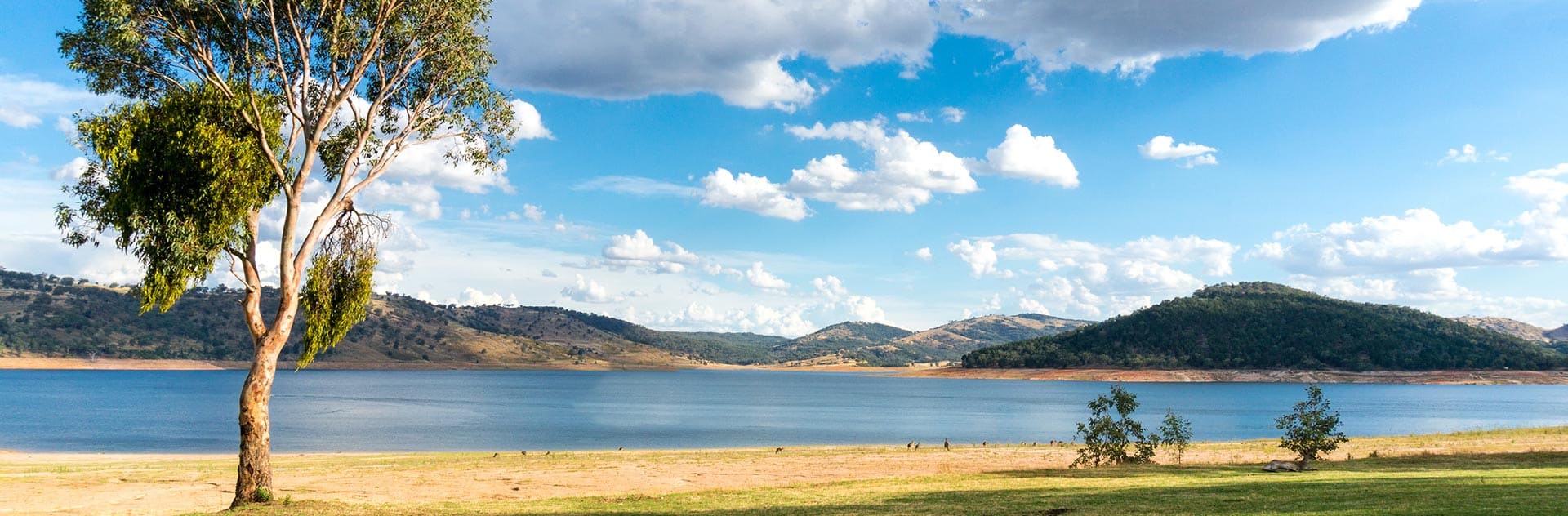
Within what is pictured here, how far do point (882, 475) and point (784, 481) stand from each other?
4.70 metres

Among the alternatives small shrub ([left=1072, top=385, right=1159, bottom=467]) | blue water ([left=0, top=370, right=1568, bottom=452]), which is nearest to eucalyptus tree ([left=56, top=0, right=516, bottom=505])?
small shrub ([left=1072, top=385, right=1159, bottom=467])

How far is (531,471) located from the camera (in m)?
35.1

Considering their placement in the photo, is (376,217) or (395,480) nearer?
(376,217)

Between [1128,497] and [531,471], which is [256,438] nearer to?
[531,471]

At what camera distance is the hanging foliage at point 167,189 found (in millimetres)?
19156

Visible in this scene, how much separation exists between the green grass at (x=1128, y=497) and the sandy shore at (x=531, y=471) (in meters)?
3.32

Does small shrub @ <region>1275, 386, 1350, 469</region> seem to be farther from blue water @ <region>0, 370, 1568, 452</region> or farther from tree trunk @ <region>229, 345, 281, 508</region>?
blue water @ <region>0, 370, 1568, 452</region>

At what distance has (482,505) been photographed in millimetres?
22109

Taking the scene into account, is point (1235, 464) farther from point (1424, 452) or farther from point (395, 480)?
point (395, 480)

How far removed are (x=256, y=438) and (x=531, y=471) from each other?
50.8ft

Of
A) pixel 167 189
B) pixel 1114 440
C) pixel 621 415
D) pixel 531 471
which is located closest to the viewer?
pixel 167 189

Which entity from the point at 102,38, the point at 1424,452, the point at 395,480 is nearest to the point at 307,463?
the point at 395,480

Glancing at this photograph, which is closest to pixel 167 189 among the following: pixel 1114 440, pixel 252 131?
pixel 252 131

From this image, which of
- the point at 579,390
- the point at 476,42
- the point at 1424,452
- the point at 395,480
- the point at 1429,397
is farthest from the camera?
the point at 579,390
